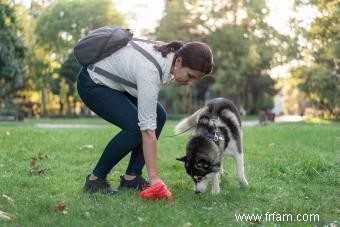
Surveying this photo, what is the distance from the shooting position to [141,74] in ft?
14.3

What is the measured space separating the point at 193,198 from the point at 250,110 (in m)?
54.4

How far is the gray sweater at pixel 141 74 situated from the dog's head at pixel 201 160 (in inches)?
35.0

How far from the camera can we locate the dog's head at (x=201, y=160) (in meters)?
5.20

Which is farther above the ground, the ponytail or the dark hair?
the ponytail

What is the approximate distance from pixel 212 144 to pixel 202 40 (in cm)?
4149

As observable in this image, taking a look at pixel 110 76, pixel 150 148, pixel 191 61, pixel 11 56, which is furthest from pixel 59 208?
pixel 11 56

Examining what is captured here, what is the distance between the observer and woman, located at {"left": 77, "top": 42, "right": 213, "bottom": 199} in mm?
4348

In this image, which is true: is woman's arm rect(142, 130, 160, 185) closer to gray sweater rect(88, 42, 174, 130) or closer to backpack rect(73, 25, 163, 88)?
gray sweater rect(88, 42, 174, 130)

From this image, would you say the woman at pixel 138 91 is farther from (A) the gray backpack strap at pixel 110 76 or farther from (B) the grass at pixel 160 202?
(B) the grass at pixel 160 202

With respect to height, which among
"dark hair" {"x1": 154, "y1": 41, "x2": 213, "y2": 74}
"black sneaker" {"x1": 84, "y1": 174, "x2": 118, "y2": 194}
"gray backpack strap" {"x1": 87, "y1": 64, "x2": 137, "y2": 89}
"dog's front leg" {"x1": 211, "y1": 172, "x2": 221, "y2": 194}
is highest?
"dark hair" {"x1": 154, "y1": 41, "x2": 213, "y2": 74}

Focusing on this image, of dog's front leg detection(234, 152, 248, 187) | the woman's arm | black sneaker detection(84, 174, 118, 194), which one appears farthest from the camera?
dog's front leg detection(234, 152, 248, 187)

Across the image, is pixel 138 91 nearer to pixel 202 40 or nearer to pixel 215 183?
pixel 215 183

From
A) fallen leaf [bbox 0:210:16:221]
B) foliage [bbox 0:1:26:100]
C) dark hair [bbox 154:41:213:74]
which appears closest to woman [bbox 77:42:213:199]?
dark hair [bbox 154:41:213:74]

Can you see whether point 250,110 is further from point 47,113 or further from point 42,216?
point 42,216
